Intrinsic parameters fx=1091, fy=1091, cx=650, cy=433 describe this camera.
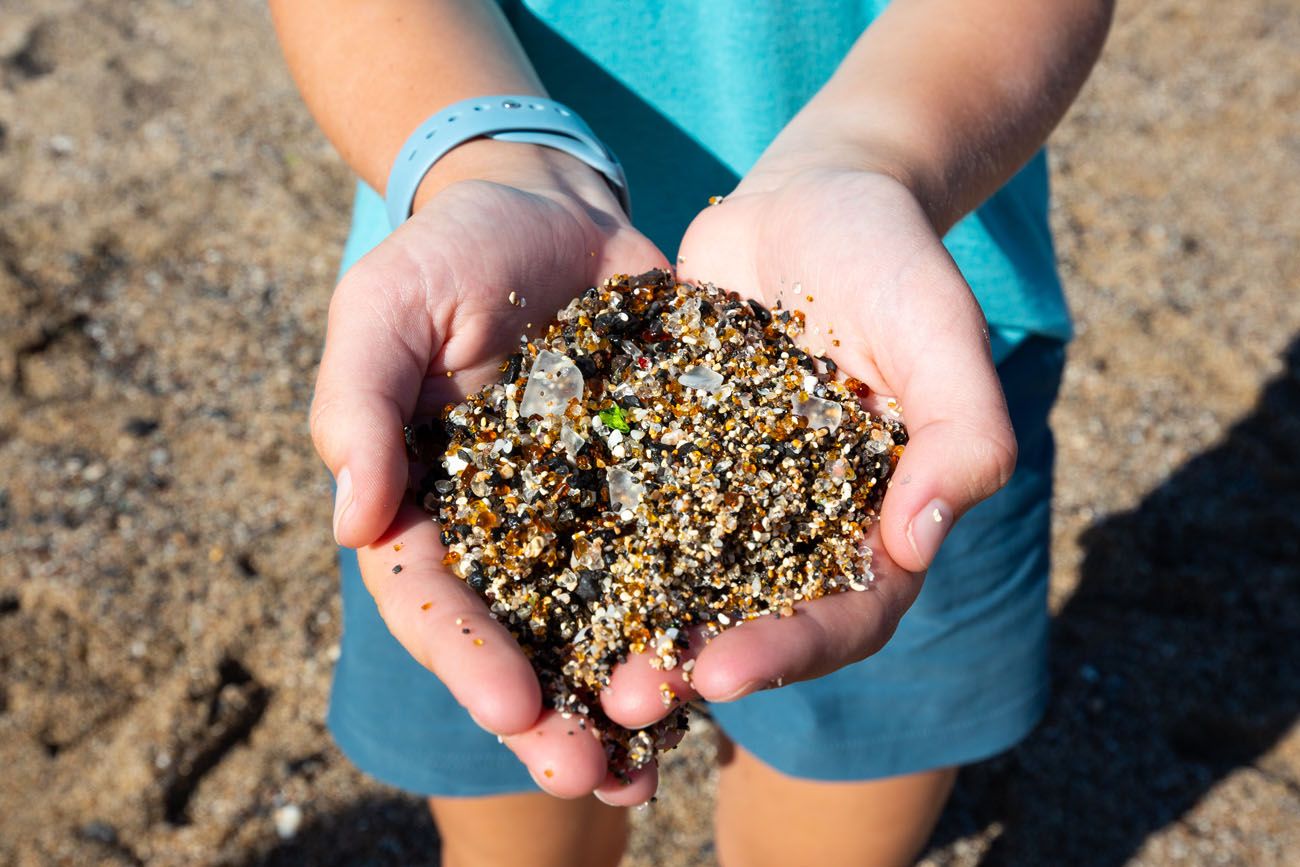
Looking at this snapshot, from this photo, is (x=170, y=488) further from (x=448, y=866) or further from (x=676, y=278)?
(x=676, y=278)

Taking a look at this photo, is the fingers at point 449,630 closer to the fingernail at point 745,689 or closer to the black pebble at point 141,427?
the fingernail at point 745,689

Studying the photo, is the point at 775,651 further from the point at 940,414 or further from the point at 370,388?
the point at 370,388

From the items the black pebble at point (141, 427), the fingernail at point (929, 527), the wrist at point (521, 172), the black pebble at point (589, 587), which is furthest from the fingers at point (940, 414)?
the black pebble at point (141, 427)

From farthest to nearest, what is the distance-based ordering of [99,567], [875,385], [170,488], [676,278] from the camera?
[170,488] → [99,567] → [676,278] → [875,385]

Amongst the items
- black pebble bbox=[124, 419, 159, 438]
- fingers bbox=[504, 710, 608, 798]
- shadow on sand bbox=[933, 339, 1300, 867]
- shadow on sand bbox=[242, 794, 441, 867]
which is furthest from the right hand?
black pebble bbox=[124, 419, 159, 438]

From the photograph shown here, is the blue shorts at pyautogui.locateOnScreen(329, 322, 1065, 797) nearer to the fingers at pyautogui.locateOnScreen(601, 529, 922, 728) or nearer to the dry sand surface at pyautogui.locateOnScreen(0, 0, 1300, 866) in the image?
the fingers at pyautogui.locateOnScreen(601, 529, 922, 728)

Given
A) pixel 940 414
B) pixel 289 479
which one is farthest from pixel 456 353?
pixel 289 479

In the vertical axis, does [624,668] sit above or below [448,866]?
above

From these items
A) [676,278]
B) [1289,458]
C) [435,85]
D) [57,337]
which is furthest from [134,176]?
[1289,458]
